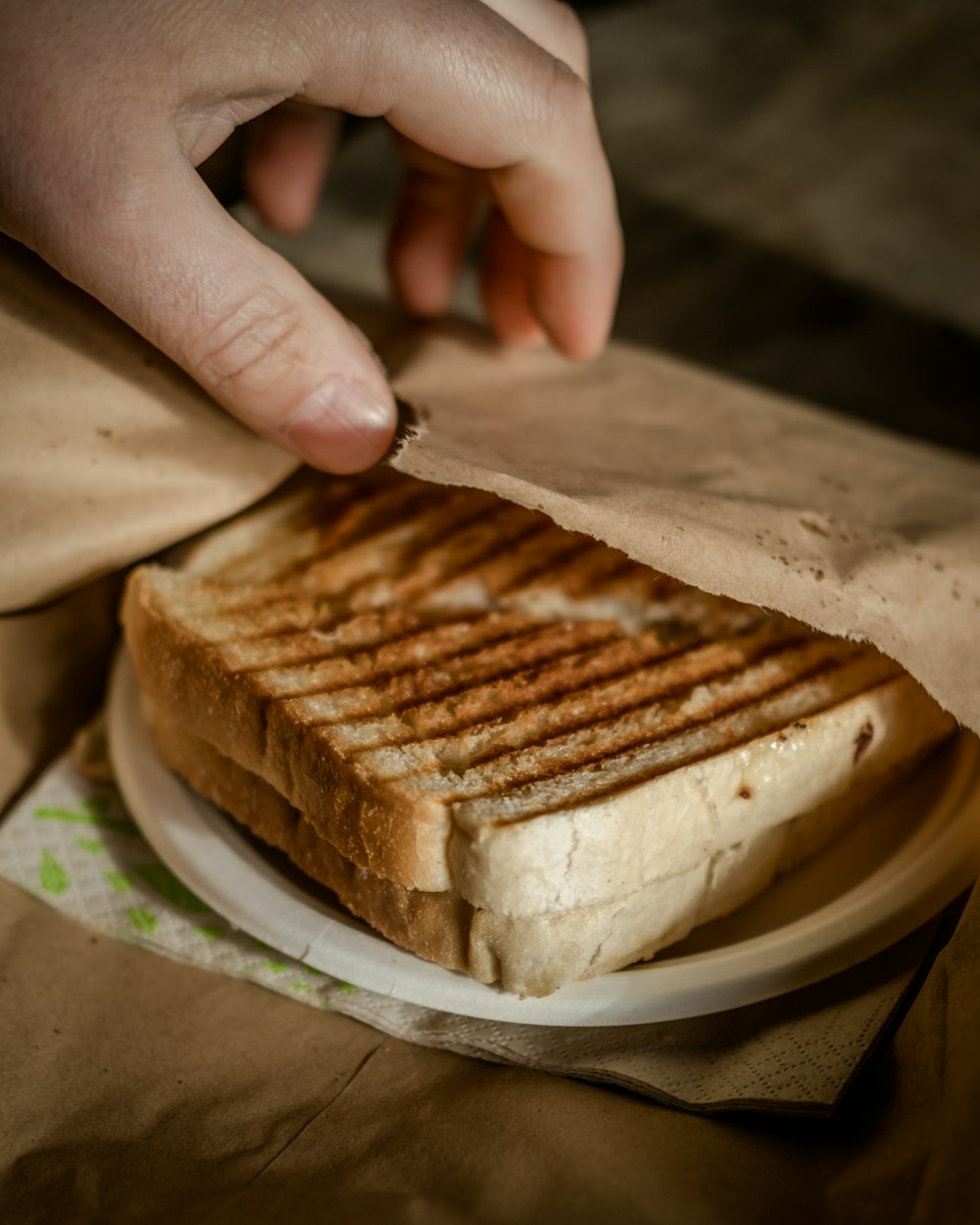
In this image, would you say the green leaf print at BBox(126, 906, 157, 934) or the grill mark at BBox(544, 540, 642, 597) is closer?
the green leaf print at BBox(126, 906, 157, 934)

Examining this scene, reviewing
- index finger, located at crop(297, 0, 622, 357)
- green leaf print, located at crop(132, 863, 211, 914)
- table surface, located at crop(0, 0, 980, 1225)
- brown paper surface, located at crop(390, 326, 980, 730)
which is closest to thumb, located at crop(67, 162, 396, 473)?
brown paper surface, located at crop(390, 326, 980, 730)

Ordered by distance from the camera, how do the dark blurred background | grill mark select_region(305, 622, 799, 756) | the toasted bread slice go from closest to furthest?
the toasted bread slice
grill mark select_region(305, 622, 799, 756)
the dark blurred background

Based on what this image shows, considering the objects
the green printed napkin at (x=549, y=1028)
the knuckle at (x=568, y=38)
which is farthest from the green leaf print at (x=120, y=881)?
the knuckle at (x=568, y=38)

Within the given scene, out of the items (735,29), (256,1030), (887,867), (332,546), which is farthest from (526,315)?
(735,29)

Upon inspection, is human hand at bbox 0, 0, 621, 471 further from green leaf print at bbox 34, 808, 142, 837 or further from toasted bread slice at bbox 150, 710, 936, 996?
green leaf print at bbox 34, 808, 142, 837

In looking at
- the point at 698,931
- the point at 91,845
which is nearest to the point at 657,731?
the point at 698,931

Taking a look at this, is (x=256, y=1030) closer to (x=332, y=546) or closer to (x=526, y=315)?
(x=332, y=546)
